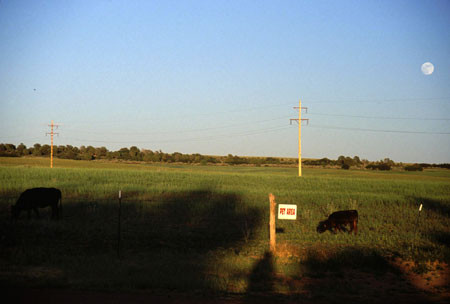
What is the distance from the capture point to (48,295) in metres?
8.01

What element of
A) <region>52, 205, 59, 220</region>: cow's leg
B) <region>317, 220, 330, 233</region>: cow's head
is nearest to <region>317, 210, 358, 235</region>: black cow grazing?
<region>317, 220, 330, 233</region>: cow's head

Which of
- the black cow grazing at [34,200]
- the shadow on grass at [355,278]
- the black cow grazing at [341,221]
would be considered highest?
the black cow grazing at [34,200]

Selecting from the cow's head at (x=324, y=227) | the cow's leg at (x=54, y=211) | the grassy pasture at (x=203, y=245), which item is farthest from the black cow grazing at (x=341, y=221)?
the cow's leg at (x=54, y=211)

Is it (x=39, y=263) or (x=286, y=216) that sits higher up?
(x=286, y=216)

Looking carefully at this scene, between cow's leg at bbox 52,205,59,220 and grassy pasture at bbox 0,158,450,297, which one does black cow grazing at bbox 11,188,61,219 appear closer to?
cow's leg at bbox 52,205,59,220

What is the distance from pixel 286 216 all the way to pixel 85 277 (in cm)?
574

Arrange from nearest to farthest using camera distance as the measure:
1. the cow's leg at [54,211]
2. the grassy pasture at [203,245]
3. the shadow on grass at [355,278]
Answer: the shadow on grass at [355,278] < the grassy pasture at [203,245] < the cow's leg at [54,211]

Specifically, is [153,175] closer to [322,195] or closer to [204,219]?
[322,195]

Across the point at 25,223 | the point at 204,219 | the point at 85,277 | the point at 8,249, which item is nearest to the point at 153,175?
the point at 204,219

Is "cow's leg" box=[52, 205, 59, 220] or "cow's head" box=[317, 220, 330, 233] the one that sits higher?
"cow's leg" box=[52, 205, 59, 220]

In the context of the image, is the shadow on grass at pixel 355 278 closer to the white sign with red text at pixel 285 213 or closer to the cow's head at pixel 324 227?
the white sign with red text at pixel 285 213

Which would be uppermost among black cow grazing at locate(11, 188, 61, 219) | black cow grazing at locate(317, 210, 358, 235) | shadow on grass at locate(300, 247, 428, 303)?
black cow grazing at locate(11, 188, 61, 219)

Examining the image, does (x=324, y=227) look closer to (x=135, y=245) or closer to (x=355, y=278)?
(x=355, y=278)

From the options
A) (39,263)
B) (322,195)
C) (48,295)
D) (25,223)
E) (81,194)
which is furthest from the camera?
(322,195)
